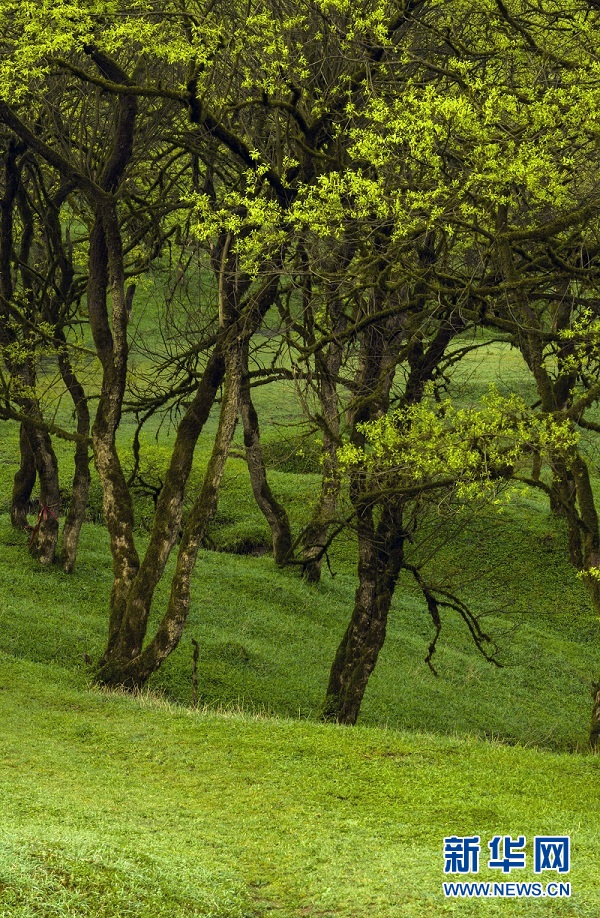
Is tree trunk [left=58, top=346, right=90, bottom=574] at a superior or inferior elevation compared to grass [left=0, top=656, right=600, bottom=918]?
superior

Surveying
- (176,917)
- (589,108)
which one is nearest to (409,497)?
(589,108)

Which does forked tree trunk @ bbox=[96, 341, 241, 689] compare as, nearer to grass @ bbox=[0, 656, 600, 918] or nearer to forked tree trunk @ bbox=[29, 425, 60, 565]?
grass @ bbox=[0, 656, 600, 918]

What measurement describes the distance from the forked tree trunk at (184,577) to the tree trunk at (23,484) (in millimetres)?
10098

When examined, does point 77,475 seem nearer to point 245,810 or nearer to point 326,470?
point 326,470

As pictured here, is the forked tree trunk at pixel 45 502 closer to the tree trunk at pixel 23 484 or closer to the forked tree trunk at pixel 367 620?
the tree trunk at pixel 23 484

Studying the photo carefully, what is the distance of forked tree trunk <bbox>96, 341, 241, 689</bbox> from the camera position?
17.4 m

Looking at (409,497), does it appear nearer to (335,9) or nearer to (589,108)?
(589,108)

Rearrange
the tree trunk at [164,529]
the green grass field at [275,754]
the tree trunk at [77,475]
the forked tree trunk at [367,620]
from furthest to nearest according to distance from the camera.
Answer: the tree trunk at [77,475], the forked tree trunk at [367,620], the tree trunk at [164,529], the green grass field at [275,754]

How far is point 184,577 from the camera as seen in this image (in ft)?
57.4

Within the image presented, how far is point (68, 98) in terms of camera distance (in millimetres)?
20984

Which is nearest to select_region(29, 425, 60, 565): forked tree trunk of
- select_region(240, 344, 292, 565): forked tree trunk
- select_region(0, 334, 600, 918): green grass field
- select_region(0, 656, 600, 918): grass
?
select_region(0, 334, 600, 918): green grass field

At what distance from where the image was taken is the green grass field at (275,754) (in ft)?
26.4

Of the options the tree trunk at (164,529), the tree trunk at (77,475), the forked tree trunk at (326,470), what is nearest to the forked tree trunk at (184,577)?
the tree trunk at (164,529)

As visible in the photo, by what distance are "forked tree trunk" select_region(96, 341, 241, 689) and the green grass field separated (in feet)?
2.37
